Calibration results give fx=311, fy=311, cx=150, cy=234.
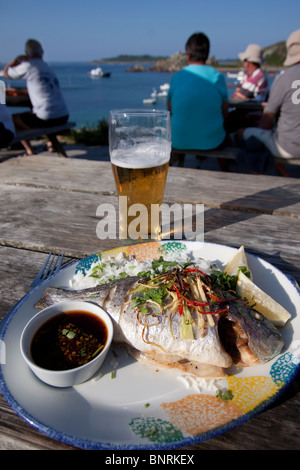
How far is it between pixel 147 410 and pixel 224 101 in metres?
6.25

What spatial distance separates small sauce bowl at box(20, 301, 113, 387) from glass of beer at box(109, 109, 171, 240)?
2.77 feet

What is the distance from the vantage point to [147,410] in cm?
101

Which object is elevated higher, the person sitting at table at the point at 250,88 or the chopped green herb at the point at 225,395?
the person sitting at table at the point at 250,88

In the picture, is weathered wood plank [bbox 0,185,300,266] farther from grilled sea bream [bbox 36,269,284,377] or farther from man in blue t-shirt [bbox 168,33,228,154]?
man in blue t-shirt [bbox 168,33,228,154]

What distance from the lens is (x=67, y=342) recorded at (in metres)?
1.27

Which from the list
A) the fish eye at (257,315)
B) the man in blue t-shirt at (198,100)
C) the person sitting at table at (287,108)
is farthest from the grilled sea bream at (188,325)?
the man in blue t-shirt at (198,100)

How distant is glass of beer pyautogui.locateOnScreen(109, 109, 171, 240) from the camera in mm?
1962

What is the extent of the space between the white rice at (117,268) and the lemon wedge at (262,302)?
0.75 feet

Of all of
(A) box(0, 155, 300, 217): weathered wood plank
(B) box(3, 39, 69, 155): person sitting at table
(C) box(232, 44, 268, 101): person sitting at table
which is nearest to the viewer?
(A) box(0, 155, 300, 217): weathered wood plank

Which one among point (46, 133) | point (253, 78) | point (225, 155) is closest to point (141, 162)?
point (225, 155)

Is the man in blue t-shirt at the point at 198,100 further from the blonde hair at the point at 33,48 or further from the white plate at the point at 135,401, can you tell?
the white plate at the point at 135,401

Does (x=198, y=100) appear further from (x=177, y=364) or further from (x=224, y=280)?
(x=177, y=364)

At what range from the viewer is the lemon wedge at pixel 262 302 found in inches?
51.0

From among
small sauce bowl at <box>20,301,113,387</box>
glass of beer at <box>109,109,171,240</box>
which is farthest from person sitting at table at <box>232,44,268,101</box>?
small sauce bowl at <box>20,301,113,387</box>
